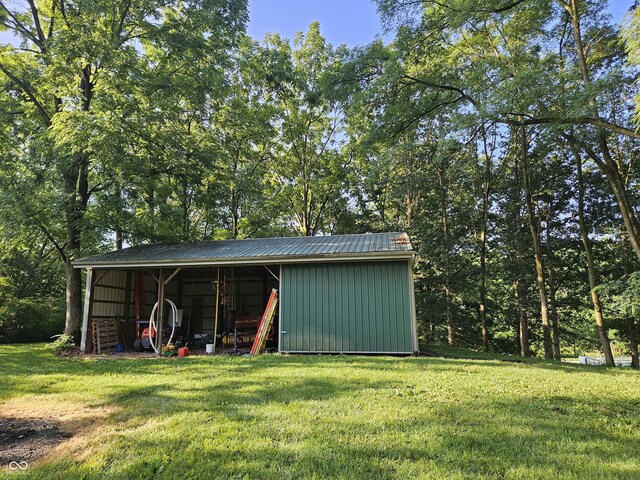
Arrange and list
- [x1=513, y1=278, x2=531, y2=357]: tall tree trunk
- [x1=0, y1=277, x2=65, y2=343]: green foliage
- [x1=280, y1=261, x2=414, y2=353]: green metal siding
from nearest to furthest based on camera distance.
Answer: [x1=280, y1=261, x2=414, y2=353]: green metal siding
[x1=0, y1=277, x2=65, y2=343]: green foliage
[x1=513, y1=278, x2=531, y2=357]: tall tree trunk

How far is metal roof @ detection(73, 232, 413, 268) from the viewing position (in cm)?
904

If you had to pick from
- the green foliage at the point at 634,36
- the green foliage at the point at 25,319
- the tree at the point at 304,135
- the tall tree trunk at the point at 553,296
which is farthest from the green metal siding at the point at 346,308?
the tree at the point at 304,135

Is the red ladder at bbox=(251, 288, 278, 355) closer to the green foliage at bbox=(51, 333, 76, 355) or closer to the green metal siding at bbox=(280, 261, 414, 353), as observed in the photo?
the green metal siding at bbox=(280, 261, 414, 353)

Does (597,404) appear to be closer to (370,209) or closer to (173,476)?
(173,476)

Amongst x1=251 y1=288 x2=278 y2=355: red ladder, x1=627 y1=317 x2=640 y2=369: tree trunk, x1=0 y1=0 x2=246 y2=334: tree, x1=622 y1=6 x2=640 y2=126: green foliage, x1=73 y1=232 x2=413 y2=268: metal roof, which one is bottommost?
x1=627 y1=317 x2=640 y2=369: tree trunk

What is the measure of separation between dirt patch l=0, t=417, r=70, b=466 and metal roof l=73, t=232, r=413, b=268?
5.71 metres

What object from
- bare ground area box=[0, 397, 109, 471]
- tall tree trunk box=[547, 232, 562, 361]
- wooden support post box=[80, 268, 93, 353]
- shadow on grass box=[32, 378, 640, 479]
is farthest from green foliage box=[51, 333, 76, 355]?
tall tree trunk box=[547, 232, 562, 361]

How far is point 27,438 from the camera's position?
3684 mm

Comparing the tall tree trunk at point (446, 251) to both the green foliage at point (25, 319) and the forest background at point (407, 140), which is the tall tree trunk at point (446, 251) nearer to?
the forest background at point (407, 140)

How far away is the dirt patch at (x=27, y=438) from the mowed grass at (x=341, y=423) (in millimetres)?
199

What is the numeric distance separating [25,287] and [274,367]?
700 inches

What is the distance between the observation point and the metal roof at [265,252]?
904 centimetres

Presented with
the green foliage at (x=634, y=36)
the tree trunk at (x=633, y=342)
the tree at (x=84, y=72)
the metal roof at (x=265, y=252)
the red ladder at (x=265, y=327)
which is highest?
the tree at (x=84, y=72)

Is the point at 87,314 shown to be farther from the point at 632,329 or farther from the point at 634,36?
the point at 632,329
